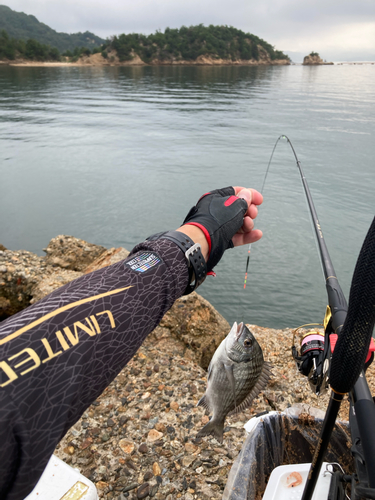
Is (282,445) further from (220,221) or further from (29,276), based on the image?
(29,276)

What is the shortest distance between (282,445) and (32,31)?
6432 inches

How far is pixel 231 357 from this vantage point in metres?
1.39

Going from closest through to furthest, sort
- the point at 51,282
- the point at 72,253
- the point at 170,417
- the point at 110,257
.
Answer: the point at 170,417, the point at 51,282, the point at 110,257, the point at 72,253

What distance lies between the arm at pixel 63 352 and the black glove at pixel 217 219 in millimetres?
412

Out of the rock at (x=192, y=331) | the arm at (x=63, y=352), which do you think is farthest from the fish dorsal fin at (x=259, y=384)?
the rock at (x=192, y=331)

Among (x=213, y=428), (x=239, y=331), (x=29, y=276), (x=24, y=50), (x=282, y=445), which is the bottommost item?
(x=29, y=276)

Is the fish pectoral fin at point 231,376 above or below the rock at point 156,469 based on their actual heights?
above

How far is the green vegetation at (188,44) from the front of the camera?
77.2 m

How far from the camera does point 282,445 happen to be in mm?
1800

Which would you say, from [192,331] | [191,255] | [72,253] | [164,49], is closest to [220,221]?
[191,255]

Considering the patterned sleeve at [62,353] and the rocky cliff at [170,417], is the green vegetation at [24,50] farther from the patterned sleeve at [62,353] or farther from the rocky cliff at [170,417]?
the patterned sleeve at [62,353]

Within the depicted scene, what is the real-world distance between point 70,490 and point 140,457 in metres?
0.59

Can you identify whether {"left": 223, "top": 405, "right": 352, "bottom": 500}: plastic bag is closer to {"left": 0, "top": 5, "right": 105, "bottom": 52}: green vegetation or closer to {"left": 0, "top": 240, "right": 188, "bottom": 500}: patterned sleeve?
{"left": 0, "top": 240, "right": 188, "bottom": 500}: patterned sleeve

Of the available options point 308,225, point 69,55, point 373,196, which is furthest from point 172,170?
point 69,55
